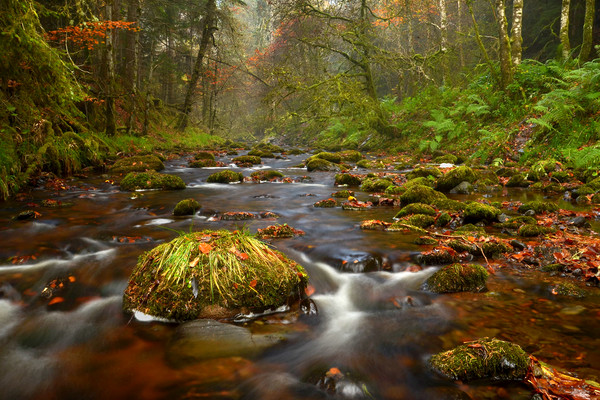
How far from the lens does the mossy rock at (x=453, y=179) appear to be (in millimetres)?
8273

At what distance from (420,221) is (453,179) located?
3.54m

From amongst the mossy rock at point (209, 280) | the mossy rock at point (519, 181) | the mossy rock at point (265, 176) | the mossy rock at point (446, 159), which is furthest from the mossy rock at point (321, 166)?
the mossy rock at point (209, 280)

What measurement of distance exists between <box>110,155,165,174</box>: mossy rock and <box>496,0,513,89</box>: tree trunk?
12720mm

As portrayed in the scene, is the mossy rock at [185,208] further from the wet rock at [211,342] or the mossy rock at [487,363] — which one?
the mossy rock at [487,363]

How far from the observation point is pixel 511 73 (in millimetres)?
12391

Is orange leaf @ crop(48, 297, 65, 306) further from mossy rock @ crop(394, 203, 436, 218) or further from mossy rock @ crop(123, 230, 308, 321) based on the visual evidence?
mossy rock @ crop(394, 203, 436, 218)

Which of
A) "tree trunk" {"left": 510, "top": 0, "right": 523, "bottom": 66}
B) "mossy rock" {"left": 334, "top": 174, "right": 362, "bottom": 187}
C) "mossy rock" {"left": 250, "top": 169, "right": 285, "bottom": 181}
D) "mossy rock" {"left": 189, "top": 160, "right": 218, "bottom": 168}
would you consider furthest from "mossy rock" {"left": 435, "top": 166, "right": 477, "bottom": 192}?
"mossy rock" {"left": 189, "top": 160, "right": 218, "bottom": 168}

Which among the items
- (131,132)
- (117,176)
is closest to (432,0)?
(131,132)

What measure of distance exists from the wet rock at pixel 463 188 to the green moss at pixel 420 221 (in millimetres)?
3186

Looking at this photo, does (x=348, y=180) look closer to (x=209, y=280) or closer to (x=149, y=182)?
(x=149, y=182)

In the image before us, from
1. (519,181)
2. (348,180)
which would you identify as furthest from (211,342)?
(519,181)

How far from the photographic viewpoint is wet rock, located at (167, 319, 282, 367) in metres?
2.36

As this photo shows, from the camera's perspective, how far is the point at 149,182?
8781 mm

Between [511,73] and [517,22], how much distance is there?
165 centimetres
